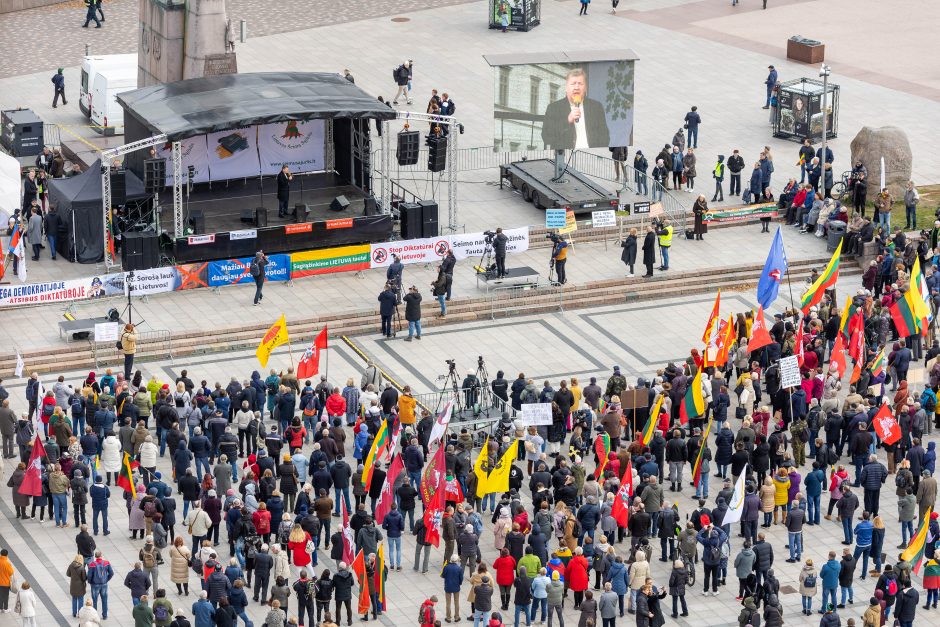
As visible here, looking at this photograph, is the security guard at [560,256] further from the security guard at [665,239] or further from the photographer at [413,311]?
the photographer at [413,311]

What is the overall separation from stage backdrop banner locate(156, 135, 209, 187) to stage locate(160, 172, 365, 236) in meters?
0.34

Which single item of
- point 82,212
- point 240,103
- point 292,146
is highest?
point 240,103

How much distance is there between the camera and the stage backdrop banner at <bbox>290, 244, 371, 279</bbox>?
184 feet

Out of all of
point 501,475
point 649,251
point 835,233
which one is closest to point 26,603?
point 501,475

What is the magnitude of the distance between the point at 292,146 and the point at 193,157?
302 cm

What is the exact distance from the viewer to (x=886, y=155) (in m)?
61.8

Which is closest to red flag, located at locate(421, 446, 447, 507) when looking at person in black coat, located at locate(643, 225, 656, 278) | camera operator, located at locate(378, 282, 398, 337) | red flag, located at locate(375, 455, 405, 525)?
red flag, located at locate(375, 455, 405, 525)

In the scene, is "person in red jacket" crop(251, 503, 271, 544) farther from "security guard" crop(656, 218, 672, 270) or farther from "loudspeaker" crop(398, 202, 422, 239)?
"security guard" crop(656, 218, 672, 270)

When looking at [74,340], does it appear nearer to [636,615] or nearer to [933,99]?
[636,615]

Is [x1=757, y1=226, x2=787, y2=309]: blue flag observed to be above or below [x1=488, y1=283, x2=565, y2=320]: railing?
above

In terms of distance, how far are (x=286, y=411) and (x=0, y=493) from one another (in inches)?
249

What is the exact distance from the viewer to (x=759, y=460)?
44500mm

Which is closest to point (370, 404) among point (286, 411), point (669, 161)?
point (286, 411)

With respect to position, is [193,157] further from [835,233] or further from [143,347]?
[835,233]
